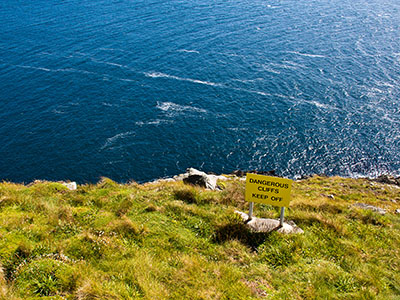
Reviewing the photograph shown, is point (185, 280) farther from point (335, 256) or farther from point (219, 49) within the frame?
point (219, 49)

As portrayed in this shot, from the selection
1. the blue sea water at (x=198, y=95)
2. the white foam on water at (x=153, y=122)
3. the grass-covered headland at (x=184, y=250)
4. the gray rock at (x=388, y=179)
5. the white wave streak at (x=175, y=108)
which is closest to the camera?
the grass-covered headland at (x=184, y=250)

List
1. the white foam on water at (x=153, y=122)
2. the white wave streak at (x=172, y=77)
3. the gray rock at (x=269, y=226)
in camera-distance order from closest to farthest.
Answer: the gray rock at (x=269, y=226) → the white foam on water at (x=153, y=122) → the white wave streak at (x=172, y=77)

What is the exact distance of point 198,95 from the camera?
52.8 meters

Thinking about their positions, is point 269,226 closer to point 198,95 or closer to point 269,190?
point 269,190

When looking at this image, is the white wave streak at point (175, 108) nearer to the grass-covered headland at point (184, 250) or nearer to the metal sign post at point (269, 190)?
the grass-covered headland at point (184, 250)

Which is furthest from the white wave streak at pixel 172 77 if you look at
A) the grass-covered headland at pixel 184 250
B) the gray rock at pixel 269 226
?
the gray rock at pixel 269 226

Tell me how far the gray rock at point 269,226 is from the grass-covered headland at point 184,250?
343 millimetres

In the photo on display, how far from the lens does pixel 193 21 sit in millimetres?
83750

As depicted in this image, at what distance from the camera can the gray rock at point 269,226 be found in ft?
43.2

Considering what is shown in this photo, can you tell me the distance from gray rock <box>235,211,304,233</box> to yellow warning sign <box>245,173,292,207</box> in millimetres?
911

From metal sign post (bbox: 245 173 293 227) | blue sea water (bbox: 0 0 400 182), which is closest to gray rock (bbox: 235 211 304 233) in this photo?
metal sign post (bbox: 245 173 293 227)

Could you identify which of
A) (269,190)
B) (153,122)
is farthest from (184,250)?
(153,122)

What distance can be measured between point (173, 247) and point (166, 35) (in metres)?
70.2

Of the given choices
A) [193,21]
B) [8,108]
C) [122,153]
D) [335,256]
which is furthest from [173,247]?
[193,21]
